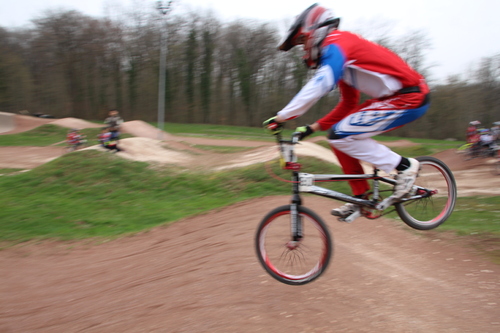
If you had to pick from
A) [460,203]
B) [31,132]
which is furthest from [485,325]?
[31,132]

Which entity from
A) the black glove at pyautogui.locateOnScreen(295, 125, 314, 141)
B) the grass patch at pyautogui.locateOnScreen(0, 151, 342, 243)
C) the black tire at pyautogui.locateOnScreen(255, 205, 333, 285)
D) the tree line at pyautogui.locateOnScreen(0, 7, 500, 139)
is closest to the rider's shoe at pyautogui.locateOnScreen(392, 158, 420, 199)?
the black tire at pyautogui.locateOnScreen(255, 205, 333, 285)

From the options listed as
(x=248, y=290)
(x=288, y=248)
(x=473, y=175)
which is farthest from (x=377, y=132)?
(x=473, y=175)

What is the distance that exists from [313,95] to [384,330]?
2.05 metres

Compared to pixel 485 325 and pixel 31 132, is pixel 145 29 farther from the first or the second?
pixel 485 325

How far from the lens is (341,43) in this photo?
3334 millimetres

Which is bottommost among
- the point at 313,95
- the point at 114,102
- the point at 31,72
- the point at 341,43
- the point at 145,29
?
the point at 313,95

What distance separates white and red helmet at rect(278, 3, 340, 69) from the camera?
3.42 metres

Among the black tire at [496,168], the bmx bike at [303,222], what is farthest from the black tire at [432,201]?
the black tire at [496,168]

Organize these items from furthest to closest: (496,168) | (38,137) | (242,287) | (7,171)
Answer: (38,137) < (7,171) < (496,168) < (242,287)

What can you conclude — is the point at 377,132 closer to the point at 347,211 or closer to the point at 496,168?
the point at 347,211

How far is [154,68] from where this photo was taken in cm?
4438

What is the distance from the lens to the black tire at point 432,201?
158 inches

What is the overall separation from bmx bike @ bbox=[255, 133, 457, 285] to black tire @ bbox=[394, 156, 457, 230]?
0.07 feet

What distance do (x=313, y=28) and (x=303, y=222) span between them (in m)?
1.85
